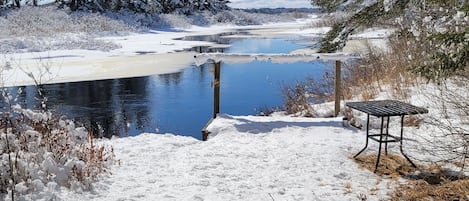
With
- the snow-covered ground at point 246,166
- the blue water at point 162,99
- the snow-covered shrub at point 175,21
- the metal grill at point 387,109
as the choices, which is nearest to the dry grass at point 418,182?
the snow-covered ground at point 246,166

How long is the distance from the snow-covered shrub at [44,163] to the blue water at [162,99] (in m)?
4.40

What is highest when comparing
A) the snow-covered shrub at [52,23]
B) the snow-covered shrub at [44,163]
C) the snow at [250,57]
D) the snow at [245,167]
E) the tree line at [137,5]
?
the tree line at [137,5]

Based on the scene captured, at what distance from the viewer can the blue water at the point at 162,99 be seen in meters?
12.8

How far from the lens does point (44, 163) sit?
5492mm

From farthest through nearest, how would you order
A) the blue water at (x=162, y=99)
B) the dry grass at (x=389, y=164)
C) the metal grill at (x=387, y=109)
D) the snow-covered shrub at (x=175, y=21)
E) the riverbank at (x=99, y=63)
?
the snow-covered shrub at (x=175, y=21) < the riverbank at (x=99, y=63) < the blue water at (x=162, y=99) < the dry grass at (x=389, y=164) < the metal grill at (x=387, y=109)

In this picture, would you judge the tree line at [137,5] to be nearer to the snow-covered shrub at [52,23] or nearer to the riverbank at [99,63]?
the snow-covered shrub at [52,23]

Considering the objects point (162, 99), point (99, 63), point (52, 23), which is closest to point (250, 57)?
point (162, 99)

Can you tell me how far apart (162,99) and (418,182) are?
10990mm

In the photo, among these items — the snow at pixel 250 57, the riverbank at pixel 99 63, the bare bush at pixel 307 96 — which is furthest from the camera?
the riverbank at pixel 99 63

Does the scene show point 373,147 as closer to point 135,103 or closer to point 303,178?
point 303,178

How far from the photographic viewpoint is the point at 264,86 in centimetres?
1823

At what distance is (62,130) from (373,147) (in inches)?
169

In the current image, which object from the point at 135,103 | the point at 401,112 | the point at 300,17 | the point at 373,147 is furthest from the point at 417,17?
the point at 300,17

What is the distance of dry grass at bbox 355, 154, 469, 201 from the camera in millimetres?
5312
